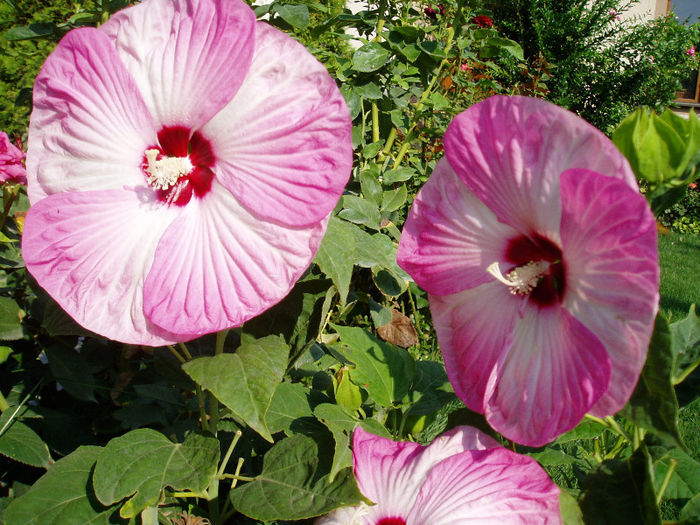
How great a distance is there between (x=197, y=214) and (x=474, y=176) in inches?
11.9

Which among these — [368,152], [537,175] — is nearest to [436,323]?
[537,175]

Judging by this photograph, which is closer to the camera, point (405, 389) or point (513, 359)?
point (513, 359)

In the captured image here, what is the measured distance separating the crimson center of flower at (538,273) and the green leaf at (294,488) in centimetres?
27

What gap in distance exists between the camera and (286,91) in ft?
2.05

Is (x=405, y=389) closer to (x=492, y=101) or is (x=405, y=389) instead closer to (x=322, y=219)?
(x=322, y=219)

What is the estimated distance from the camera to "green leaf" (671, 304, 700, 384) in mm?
628

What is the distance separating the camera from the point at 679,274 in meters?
5.39

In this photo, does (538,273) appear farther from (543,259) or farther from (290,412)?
(290,412)

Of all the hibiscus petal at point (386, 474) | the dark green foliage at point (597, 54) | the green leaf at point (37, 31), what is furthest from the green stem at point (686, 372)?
the dark green foliage at point (597, 54)

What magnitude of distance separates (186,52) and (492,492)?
549mm

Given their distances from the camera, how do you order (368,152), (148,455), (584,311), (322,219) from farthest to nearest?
1. (368,152)
2. (148,455)
3. (322,219)
4. (584,311)

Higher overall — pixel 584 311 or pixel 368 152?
pixel 584 311

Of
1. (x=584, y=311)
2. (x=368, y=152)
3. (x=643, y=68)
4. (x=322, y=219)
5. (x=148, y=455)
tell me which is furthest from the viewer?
(x=643, y=68)

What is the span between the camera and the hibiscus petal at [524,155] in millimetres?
496
